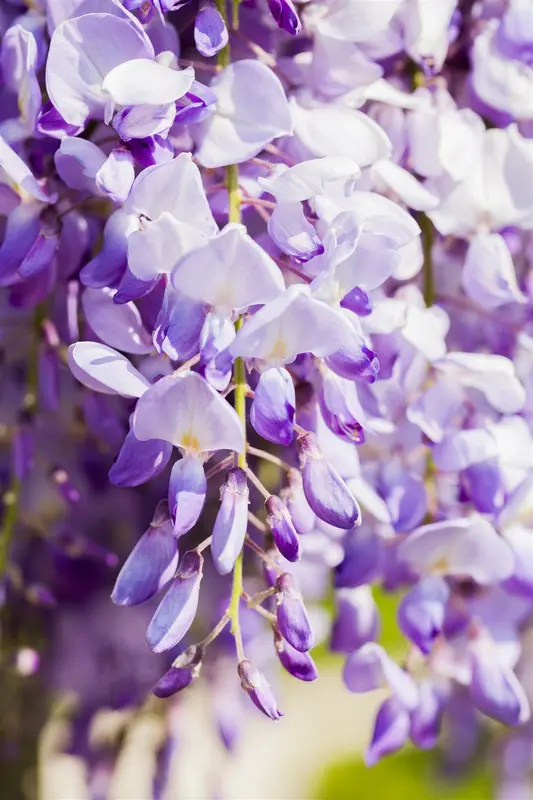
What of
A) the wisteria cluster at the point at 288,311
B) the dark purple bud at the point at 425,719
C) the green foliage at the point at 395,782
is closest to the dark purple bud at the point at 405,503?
the wisteria cluster at the point at 288,311

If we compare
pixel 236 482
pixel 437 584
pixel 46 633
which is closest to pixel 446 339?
pixel 437 584

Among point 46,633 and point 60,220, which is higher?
point 60,220

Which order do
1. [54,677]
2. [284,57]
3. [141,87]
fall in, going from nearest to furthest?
[141,87] < [284,57] < [54,677]

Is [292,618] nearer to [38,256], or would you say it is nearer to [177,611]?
[177,611]

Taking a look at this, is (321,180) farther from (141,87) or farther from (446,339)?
(446,339)

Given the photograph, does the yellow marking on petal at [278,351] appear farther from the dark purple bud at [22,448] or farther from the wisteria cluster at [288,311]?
the dark purple bud at [22,448]

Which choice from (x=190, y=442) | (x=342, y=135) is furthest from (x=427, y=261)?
(x=190, y=442)

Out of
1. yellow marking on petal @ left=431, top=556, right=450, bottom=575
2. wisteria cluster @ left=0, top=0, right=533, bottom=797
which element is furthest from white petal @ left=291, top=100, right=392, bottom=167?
yellow marking on petal @ left=431, top=556, right=450, bottom=575

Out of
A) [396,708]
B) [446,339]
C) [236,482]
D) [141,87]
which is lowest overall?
[396,708]
